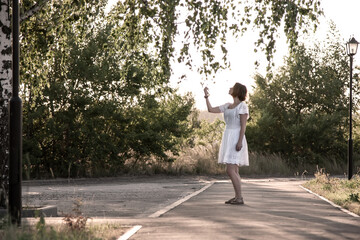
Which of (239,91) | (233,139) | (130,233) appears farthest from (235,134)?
(130,233)

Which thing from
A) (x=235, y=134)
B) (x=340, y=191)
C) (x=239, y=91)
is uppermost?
(x=239, y=91)

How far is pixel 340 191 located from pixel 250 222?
633 centimetres

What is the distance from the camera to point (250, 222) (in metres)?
8.37

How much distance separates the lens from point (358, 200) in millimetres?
11578

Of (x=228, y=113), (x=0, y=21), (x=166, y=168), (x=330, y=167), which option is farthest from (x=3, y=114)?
(x=330, y=167)

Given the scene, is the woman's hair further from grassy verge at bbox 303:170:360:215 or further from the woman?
grassy verge at bbox 303:170:360:215

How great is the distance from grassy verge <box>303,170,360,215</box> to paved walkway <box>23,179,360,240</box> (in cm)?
34

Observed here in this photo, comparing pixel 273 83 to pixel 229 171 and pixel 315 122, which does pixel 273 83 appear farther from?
pixel 229 171

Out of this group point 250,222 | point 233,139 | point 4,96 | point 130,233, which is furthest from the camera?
point 233,139

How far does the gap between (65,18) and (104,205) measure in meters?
3.80

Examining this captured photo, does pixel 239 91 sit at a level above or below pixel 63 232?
above

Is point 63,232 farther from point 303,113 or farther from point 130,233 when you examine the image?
point 303,113

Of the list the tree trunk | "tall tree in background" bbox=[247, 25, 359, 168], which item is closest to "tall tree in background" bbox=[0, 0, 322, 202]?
the tree trunk

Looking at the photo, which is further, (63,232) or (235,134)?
(235,134)
